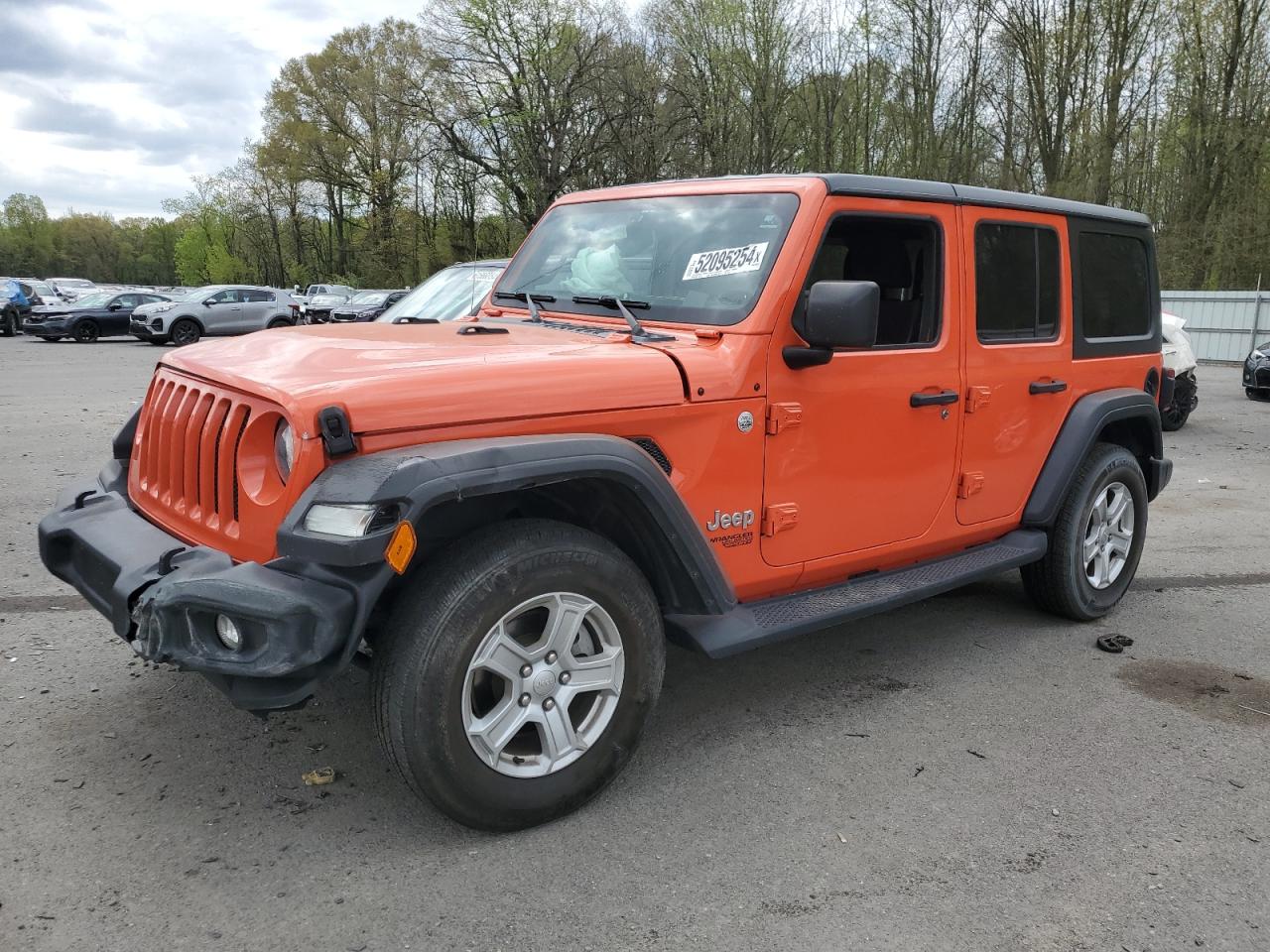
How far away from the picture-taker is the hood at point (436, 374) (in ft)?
8.65

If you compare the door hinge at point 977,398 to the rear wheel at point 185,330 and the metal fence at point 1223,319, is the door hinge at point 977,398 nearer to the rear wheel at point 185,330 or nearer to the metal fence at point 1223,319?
the metal fence at point 1223,319

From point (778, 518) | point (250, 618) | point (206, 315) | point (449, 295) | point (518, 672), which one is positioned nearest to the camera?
point (250, 618)

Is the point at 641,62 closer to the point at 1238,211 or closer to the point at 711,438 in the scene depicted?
the point at 1238,211

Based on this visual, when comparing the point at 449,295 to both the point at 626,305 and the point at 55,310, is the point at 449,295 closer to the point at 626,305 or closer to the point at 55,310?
the point at 626,305

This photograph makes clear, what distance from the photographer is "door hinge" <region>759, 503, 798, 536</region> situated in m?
3.43

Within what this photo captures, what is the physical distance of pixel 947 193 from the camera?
4035 mm

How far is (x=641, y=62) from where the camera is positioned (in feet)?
96.0

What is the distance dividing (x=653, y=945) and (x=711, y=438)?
1518mm

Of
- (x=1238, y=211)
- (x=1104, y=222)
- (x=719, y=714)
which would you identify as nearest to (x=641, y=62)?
(x=1238, y=211)

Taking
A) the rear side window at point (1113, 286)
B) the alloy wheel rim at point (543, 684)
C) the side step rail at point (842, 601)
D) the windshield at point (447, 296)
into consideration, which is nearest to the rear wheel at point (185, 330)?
the windshield at point (447, 296)

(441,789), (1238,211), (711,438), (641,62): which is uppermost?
(641,62)

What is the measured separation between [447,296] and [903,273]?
570cm

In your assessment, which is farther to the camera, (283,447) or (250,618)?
(283,447)

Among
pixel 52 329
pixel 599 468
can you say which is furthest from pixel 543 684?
pixel 52 329
